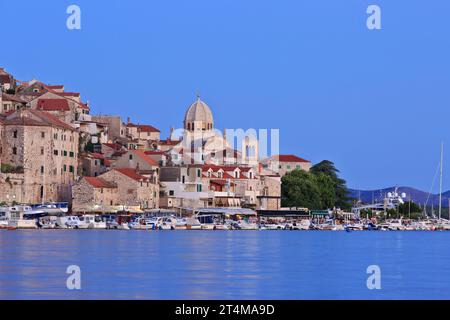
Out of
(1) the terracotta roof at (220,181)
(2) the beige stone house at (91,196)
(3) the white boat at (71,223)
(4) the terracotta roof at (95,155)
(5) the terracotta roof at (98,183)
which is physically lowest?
(3) the white boat at (71,223)

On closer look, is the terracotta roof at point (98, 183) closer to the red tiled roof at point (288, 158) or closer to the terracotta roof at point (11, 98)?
the terracotta roof at point (11, 98)

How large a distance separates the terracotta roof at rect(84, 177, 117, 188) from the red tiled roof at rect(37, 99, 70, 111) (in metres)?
12.9

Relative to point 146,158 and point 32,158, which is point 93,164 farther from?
point 32,158

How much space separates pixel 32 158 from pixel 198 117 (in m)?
37.2

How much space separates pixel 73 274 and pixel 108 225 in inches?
2079

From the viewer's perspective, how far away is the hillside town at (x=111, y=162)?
94.7 m

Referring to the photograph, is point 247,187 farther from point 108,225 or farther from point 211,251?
point 211,251

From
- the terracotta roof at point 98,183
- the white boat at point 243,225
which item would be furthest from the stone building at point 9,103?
the white boat at point 243,225

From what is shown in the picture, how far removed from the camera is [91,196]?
93938 millimetres

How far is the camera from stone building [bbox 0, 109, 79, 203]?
308ft

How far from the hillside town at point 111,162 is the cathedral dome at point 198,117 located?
0.11 m

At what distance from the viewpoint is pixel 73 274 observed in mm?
39844
